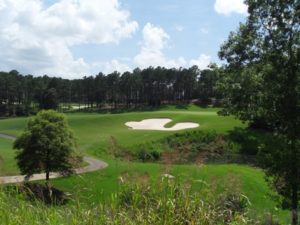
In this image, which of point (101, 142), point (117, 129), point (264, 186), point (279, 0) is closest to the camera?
point (279, 0)

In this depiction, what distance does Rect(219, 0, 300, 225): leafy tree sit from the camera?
1606cm

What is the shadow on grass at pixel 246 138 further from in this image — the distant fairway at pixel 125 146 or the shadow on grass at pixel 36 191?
the shadow on grass at pixel 36 191

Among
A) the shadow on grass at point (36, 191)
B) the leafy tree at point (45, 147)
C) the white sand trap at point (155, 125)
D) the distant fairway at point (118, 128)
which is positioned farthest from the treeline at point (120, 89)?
the shadow on grass at point (36, 191)

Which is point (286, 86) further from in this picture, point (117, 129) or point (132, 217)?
point (117, 129)

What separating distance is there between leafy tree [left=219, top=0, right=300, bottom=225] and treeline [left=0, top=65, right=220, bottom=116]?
13283 cm

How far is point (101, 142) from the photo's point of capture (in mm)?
63500

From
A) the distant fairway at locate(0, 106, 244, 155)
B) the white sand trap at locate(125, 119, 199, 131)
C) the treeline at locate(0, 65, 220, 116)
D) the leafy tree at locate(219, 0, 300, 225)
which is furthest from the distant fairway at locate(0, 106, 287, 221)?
the treeline at locate(0, 65, 220, 116)

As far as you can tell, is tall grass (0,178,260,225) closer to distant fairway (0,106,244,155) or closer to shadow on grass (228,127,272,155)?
distant fairway (0,106,244,155)

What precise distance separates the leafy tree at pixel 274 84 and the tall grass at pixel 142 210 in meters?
10.1

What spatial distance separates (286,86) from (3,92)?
154 metres

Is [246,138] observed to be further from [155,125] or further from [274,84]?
[274,84]

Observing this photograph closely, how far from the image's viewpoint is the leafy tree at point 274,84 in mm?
16062

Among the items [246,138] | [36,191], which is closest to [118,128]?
[246,138]

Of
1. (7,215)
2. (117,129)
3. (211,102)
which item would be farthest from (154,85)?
(7,215)
